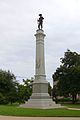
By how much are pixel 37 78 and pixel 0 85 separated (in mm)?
18897

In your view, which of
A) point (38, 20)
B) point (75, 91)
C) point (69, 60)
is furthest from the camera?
point (69, 60)

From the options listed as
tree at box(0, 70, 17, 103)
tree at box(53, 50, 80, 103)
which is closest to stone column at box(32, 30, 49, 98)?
tree at box(0, 70, 17, 103)

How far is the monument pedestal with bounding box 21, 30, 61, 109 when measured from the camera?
34438 mm

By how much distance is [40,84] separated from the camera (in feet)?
118

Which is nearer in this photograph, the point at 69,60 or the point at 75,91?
the point at 75,91

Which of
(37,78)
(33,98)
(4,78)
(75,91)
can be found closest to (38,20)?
(37,78)

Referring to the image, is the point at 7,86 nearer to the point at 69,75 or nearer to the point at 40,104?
the point at 69,75

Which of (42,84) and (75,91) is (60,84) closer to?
(75,91)

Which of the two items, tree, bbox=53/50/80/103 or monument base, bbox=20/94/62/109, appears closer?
monument base, bbox=20/94/62/109

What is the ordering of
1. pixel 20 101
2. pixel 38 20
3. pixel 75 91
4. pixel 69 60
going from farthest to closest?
1. pixel 69 60
2. pixel 75 91
3. pixel 20 101
4. pixel 38 20

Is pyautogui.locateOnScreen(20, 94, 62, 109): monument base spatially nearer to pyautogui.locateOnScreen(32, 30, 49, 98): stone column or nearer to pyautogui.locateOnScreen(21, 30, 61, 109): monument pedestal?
pyautogui.locateOnScreen(21, 30, 61, 109): monument pedestal

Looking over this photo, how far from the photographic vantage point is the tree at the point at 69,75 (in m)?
56.4

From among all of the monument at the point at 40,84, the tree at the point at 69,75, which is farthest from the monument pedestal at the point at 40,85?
the tree at the point at 69,75

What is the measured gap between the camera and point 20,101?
53562mm
